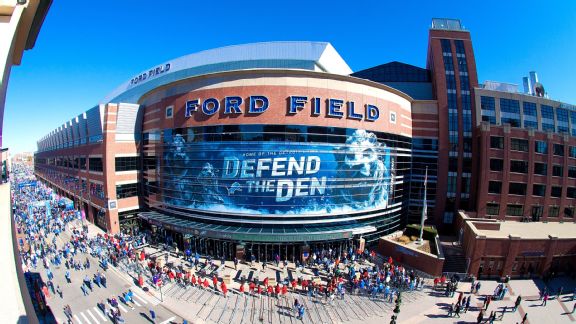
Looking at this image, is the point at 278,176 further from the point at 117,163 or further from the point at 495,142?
the point at 495,142

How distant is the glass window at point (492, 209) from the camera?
37.6m

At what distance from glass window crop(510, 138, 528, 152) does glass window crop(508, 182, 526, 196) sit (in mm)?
5448

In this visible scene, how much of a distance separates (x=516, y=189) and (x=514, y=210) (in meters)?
3.44

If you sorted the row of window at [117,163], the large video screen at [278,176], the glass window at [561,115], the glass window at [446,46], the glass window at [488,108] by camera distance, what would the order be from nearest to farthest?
the large video screen at [278,176] → the row of window at [117,163] → the glass window at [488,108] → the glass window at [561,115] → the glass window at [446,46]

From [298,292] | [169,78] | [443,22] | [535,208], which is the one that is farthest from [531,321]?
[169,78]

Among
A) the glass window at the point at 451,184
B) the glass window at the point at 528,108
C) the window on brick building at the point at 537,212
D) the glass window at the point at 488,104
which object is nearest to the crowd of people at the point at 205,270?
the glass window at the point at 451,184

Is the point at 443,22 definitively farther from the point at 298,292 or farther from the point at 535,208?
the point at 298,292

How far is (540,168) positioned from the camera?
122 feet

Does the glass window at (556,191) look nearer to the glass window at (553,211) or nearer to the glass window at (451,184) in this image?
the glass window at (553,211)

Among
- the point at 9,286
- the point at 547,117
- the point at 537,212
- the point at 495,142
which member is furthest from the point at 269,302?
the point at 547,117

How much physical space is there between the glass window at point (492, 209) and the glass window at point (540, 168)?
26.6 ft

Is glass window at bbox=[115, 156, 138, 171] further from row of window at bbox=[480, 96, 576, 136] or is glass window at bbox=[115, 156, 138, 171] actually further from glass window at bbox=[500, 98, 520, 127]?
glass window at bbox=[500, 98, 520, 127]

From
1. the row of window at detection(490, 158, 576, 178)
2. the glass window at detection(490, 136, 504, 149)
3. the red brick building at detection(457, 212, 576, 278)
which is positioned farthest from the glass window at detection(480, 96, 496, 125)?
the red brick building at detection(457, 212, 576, 278)

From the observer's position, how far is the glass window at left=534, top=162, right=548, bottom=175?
37.2 meters
